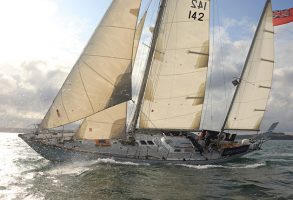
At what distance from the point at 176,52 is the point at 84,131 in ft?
35.0

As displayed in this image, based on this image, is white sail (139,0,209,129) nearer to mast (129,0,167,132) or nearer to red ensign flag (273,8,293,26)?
mast (129,0,167,132)

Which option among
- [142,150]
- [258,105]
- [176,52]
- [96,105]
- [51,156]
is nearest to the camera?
[96,105]

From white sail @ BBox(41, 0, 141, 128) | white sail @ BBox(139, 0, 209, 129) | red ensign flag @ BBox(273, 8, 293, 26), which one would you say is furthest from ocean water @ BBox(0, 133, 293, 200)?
red ensign flag @ BBox(273, 8, 293, 26)

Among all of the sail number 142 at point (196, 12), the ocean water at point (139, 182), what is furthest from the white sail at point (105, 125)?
the sail number 142 at point (196, 12)

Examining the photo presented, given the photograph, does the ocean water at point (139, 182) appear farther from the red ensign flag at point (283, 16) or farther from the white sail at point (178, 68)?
the red ensign flag at point (283, 16)

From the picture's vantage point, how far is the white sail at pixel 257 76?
115ft

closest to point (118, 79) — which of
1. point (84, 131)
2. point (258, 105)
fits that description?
point (84, 131)

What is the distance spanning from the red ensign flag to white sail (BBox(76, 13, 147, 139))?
19.9m

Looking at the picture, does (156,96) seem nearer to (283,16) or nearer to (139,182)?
(139,182)

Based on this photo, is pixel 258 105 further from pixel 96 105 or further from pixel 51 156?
pixel 51 156

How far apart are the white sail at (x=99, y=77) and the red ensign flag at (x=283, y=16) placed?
744 inches

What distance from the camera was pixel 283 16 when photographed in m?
38.2

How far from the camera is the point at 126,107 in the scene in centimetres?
2764

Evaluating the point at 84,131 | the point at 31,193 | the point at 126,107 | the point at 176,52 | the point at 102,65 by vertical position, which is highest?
the point at 176,52
